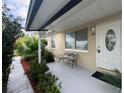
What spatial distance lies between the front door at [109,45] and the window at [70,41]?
10.2 feet

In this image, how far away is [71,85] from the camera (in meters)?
4.81

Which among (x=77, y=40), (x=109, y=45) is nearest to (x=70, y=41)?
(x=77, y=40)

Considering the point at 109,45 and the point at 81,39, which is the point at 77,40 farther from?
the point at 109,45

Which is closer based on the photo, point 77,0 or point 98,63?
point 77,0

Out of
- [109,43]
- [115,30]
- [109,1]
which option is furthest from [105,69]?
[109,1]

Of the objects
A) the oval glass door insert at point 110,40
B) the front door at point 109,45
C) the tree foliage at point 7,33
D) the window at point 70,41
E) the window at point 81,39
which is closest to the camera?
the tree foliage at point 7,33

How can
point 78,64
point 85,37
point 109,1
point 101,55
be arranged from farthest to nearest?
1. point 78,64
2. point 85,37
3. point 101,55
4. point 109,1

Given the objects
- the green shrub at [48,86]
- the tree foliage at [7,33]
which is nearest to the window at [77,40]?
the green shrub at [48,86]

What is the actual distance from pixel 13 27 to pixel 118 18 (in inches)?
154

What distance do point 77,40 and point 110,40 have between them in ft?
10.6

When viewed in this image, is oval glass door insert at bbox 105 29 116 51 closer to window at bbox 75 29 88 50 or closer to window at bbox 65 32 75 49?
window at bbox 75 29 88 50

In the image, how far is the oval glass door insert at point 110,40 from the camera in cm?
552

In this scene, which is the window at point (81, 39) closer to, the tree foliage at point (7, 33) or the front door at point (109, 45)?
the front door at point (109, 45)

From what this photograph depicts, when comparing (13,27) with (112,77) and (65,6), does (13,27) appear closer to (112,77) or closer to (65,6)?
(65,6)
